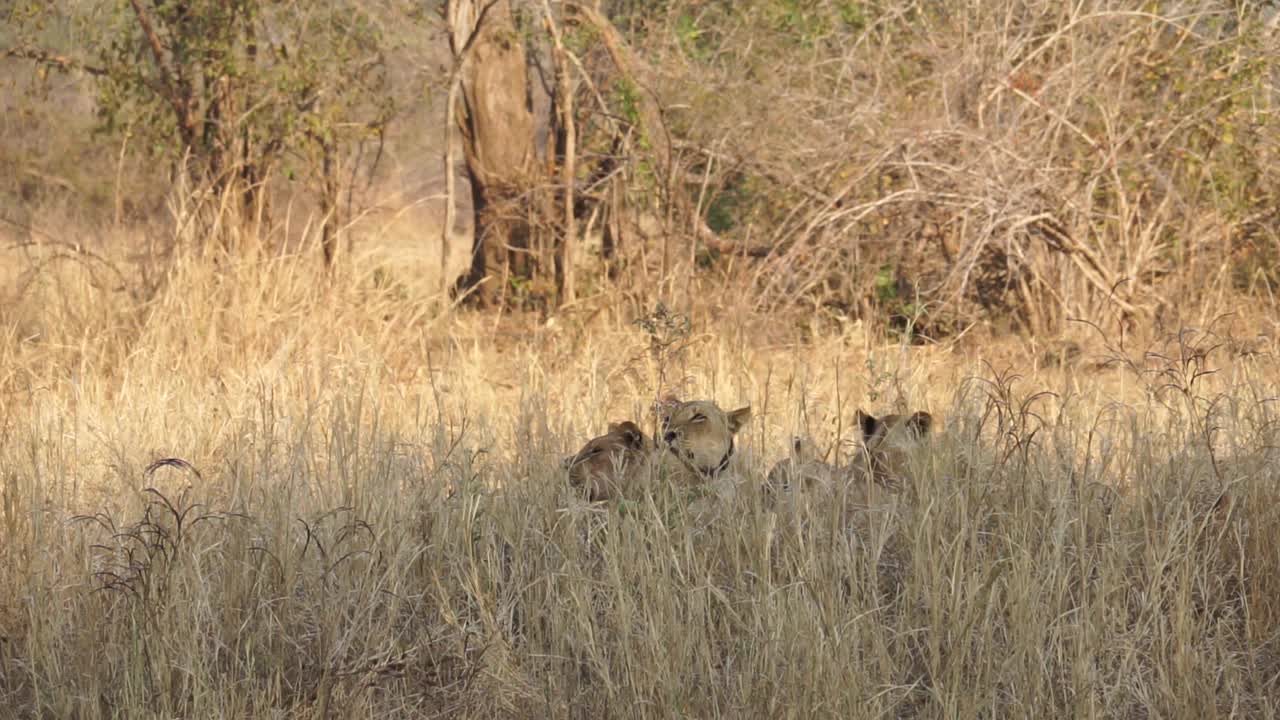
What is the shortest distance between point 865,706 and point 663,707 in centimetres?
39

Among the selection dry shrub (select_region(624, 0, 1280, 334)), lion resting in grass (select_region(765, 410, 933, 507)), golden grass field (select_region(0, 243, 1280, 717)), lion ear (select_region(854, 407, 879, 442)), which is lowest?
golden grass field (select_region(0, 243, 1280, 717))

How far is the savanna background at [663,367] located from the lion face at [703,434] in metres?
0.09

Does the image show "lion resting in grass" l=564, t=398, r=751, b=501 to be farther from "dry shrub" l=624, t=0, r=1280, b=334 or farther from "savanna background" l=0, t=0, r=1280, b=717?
"dry shrub" l=624, t=0, r=1280, b=334

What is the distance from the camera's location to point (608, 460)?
3.69 meters

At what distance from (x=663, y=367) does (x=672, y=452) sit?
19.1 inches

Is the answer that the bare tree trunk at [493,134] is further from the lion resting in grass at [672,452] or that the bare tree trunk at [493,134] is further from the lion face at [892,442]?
the lion face at [892,442]

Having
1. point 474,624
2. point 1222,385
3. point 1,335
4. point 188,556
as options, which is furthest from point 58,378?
point 1222,385

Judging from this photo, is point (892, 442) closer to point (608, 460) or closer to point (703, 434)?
point (703, 434)

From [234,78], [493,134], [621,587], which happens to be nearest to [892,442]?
[621,587]

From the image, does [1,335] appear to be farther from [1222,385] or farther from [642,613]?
[1222,385]

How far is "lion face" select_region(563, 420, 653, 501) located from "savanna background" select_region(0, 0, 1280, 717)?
8cm

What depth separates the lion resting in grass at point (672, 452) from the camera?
3609mm

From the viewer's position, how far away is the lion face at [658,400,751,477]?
3646 millimetres

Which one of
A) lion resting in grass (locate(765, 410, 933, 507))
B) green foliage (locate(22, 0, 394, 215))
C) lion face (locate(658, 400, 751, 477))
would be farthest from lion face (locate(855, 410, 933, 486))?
green foliage (locate(22, 0, 394, 215))
